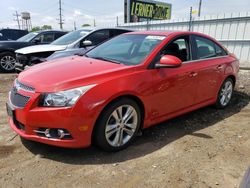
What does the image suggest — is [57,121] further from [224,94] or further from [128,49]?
[224,94]

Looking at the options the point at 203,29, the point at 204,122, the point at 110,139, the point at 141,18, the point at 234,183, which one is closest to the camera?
the point at 234,183

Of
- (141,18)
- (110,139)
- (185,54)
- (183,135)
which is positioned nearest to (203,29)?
(185,54)

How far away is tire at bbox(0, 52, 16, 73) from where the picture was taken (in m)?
9.23

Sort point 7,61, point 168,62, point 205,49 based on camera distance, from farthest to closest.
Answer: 1. point 7,61
2. point 205,49
3. point 168,62

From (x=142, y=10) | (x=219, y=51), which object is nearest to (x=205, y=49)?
(x=219, y=51)

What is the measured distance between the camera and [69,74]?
129 inches

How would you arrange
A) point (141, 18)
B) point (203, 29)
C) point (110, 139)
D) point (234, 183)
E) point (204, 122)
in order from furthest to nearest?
point (141, 18), point (203, 29), point (204, 122), point (110, 139), point (234, 183)

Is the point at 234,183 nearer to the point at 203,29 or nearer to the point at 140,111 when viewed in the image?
the point at 140,111

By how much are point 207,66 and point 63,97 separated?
8.82 feet

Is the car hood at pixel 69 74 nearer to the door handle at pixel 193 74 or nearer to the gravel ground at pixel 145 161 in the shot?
the gravel ground at pixel 145 161

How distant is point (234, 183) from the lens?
287cm

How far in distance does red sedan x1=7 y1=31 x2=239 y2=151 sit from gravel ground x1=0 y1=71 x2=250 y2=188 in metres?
0.26

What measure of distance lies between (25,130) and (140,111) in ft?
4.82

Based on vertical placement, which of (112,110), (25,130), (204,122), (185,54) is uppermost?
(185,54)
